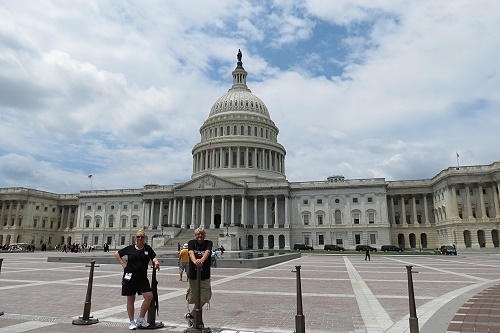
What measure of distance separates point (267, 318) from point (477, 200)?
74.4 m

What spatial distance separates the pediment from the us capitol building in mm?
241

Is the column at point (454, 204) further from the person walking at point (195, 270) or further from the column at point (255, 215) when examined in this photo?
the person walking at point (195, 270)

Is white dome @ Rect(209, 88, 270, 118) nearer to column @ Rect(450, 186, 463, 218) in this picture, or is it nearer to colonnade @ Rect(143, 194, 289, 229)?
colonnade @ Rect(143, 194, 289, 229)

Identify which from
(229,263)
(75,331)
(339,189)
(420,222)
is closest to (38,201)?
(339,189)

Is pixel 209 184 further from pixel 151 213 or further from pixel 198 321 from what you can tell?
pixel 198 321

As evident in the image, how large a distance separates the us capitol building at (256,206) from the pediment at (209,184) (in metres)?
0.24

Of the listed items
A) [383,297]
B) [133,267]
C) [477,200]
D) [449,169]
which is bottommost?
[383,297]

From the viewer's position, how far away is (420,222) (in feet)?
278

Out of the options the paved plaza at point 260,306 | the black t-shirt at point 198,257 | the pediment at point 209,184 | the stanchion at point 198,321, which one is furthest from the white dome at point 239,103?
the stanchion at point 198,321

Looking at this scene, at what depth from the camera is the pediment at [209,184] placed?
277 ft

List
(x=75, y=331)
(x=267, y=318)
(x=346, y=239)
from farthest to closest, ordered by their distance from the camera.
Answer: (x=346, y=239), (x=267, y=318), (x=75, y=331)

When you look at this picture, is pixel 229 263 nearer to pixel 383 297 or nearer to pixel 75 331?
pixel 383 297

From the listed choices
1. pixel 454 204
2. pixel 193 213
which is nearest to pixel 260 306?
pixel 454 204

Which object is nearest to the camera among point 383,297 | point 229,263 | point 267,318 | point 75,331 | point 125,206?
point 75,331
